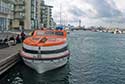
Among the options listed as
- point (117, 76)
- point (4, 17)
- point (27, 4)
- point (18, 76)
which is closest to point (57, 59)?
point (18, 76)

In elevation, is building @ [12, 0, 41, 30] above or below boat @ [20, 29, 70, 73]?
above

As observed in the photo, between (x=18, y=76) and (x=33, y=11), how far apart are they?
84623 millimetres

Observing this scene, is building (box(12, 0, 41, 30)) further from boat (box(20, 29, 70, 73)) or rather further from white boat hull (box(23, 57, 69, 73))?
white boat hull (box(23, 57, 69, 73))

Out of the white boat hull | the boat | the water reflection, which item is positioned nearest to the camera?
the water reflection

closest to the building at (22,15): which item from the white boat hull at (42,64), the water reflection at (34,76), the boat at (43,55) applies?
the water reflection at (34,76)

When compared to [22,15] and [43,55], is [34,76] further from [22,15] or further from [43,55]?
[22,15]

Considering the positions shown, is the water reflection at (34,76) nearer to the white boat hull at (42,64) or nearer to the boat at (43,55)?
the white boat hull at (42,64)

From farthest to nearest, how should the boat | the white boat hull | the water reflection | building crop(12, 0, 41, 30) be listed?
building crop(12, 0, 41, 30) < the white boat hull < the boat < the water reflection

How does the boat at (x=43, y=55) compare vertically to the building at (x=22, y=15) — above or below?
below

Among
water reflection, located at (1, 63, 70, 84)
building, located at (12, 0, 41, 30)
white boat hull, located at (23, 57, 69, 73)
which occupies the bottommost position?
water reflection, located at (1, 63, 70, 84)

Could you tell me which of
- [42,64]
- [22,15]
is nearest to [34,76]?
[42,64]

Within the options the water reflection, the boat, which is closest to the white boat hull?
the boat

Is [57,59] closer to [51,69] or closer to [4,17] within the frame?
[51,69]

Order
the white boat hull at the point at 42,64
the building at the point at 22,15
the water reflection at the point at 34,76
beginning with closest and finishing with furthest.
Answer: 1. the water reflection at the point at 34,76
2. the white boat hull at the point at 42,64
3. the building at the point at 22,15
